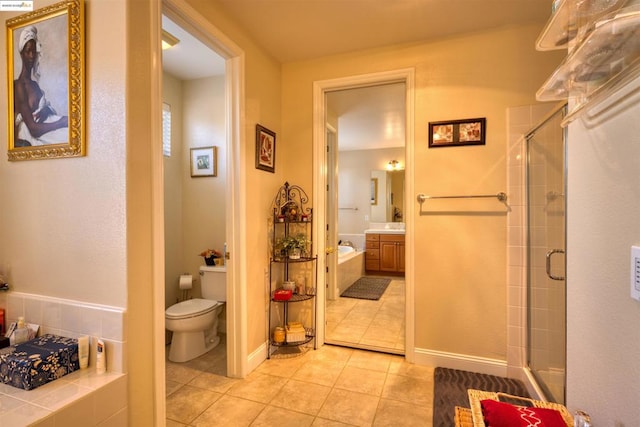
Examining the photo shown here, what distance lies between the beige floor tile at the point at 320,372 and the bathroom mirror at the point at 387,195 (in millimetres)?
3993

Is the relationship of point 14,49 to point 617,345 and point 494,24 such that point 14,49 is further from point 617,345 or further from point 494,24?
point 494,24

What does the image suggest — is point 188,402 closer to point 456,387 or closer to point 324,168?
point 456,387

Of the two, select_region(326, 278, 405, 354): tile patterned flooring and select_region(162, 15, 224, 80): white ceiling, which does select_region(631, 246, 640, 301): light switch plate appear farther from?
select_region(162, 15, 224, 80): white ceiling

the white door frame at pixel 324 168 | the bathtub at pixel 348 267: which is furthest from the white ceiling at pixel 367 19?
the bathtub at pixel 348 267

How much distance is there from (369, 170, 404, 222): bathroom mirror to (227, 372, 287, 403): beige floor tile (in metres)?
4.32

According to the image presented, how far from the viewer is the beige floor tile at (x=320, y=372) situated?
2.18 metres

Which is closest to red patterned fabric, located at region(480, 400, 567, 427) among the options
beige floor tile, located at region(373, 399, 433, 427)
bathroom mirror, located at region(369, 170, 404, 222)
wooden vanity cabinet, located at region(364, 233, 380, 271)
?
beige floor tile, located at region(373, 399, 433, 427)

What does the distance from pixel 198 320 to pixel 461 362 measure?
2097 mm

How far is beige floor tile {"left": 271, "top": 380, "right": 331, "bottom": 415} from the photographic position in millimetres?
1870

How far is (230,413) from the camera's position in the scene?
1.81 m

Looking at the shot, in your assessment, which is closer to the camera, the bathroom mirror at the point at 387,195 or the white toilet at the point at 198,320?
the white toilet at the point at 198,320

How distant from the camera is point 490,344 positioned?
88.9 inches

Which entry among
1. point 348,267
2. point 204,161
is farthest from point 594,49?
point 348,267

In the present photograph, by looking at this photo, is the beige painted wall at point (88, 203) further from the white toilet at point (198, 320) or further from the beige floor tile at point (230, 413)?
the white toilet at point (198, 320)
